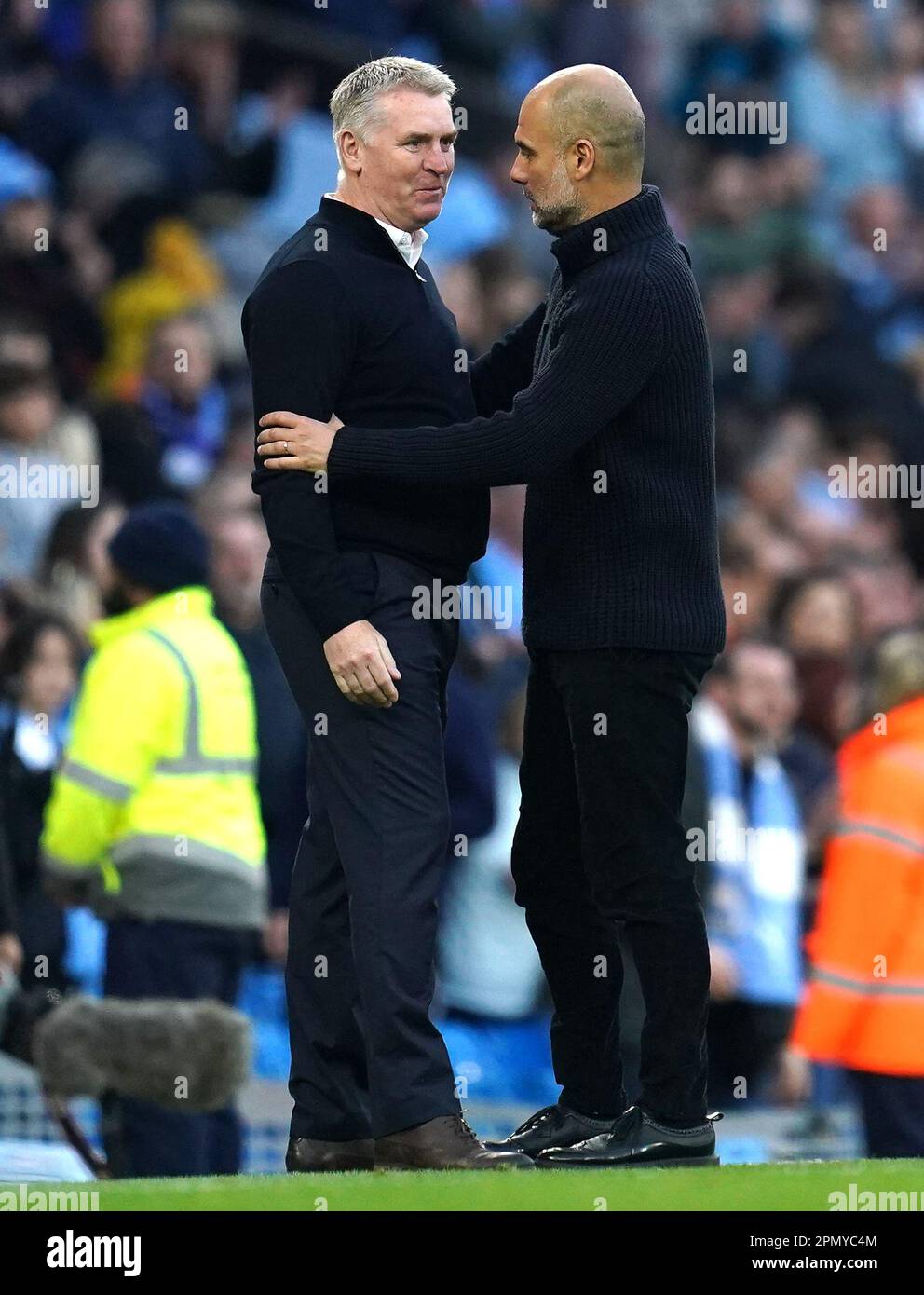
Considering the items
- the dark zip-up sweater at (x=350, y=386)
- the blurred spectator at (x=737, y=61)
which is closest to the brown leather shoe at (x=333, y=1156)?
the dark zip-up sweater at (x=350, y=386)

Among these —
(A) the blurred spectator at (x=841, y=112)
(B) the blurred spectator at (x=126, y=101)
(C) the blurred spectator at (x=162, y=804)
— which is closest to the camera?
(C) the blurred spectator at (x=162, y=804)

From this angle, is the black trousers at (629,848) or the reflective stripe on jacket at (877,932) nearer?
the black trousers at (629,848)

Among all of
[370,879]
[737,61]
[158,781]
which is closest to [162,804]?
[158,781]

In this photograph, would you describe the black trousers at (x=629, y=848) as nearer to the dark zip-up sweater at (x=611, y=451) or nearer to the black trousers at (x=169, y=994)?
the dark zip-up sweater at (x=611, y=451)

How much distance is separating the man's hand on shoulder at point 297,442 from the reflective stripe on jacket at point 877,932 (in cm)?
217

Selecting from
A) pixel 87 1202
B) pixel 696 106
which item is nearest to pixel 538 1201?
pixel 87 1202

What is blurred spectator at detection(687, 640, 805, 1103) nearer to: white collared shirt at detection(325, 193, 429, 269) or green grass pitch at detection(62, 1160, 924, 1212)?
white collared shirt at detection(325, 193, 429, 269)

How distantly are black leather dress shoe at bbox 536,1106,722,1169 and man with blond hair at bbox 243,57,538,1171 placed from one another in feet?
0.41

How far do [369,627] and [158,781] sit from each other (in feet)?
6.77

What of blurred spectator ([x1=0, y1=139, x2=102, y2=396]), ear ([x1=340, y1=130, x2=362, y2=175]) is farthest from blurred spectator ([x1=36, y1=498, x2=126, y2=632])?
ear ([x1=340, y1=130, x2=362, y2=175])

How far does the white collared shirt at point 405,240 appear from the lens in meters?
5.03

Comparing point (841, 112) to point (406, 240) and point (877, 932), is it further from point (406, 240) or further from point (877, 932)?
point (406, 240)

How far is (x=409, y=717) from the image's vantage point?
4961 millimetres

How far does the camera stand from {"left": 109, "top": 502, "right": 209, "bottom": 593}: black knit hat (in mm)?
6883
